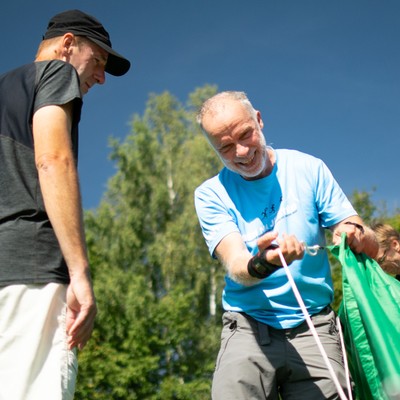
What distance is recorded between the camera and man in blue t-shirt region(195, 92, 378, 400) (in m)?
3.12

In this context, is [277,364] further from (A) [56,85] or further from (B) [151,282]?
(B) [151,282]

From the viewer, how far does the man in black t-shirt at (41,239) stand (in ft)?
7.41

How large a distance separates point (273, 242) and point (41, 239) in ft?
3.66

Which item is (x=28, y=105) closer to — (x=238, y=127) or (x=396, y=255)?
(x=238, y=127)

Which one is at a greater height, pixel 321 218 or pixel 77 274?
pixel 321 218

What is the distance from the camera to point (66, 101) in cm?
248

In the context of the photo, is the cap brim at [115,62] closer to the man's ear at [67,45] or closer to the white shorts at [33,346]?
the man's ear at [67,45]

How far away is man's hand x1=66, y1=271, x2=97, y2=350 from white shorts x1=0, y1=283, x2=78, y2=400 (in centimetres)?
3

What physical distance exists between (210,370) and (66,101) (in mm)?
21035

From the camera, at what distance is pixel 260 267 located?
285 cm

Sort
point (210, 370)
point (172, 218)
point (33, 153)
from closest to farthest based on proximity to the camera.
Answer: point (33, 153) → point (210, 370) → point (172, 218)

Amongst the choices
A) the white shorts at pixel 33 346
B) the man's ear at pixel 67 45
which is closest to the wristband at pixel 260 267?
the white shorts at pixel 33 346

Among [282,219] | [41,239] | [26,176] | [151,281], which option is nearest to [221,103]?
[282,219]

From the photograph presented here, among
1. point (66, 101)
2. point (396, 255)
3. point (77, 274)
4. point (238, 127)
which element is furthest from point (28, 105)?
point (396, 255)
